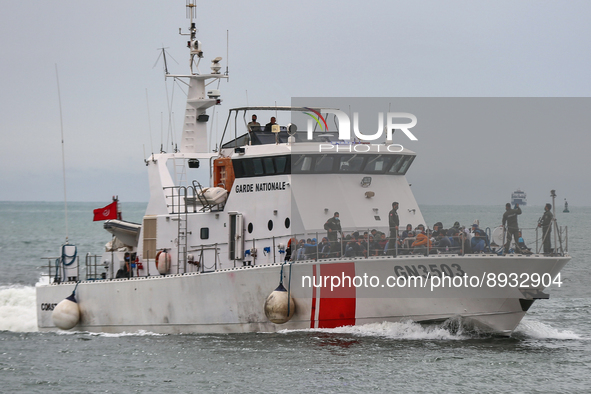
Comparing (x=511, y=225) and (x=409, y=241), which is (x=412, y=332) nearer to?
(x=409, y=241)

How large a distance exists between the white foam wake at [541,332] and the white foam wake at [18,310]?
1514 centimetres

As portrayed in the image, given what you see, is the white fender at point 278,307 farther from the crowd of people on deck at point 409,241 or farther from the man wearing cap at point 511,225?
the man wearing cap at point 511,225

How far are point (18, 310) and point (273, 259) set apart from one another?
1282 cm

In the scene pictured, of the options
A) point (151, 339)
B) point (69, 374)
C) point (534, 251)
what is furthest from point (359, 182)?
point (69, 374)

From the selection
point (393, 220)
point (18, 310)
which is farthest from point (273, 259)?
point (18, 310)

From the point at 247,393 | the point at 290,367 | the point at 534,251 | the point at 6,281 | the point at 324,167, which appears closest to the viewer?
the point at 247,393

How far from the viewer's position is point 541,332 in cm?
2183

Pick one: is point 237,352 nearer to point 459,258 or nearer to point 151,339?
point 151,339

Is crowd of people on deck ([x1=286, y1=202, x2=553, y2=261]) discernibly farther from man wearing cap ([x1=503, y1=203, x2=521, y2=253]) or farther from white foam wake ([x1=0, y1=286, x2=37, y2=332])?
white foam wake ([x1=0, y1=286, x2=37, y2=332])

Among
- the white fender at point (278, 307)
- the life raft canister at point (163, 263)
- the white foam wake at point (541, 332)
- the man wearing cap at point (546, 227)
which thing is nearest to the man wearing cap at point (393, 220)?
the white fender at point (278, 307)

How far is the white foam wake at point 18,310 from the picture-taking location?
1086 inches

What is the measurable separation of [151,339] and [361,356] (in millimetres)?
6589

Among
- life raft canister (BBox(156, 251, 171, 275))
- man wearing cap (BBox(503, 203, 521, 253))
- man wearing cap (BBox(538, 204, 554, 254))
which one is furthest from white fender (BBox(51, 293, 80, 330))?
man wearing cap (BBox(538, 204, 554, 254))

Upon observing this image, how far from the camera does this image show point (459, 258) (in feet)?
61.9
